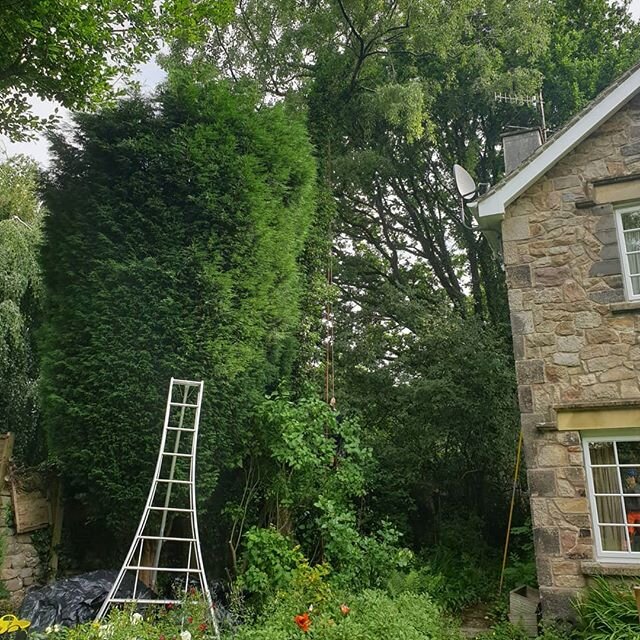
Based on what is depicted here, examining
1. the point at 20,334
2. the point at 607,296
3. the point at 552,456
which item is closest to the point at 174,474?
the point at 552,456

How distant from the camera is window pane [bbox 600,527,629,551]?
19.1 feet

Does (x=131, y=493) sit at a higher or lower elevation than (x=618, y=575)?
higher

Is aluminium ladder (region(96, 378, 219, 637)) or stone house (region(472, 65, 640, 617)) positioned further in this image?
stone house (region(472, 65, 640, 617))

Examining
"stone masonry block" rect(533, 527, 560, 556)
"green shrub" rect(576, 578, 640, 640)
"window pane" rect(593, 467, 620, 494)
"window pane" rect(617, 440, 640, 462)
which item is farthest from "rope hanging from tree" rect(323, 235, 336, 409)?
"green shrub" rect(576, 578, 640, 640)

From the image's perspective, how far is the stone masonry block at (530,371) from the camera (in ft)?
20.9

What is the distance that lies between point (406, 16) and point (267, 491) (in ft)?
29.1

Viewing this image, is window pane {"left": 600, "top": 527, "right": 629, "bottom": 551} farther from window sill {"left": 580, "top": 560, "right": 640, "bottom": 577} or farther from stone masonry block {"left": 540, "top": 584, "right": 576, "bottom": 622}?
stone masonry block {"left": 540, "top": 584, "right": 576, "bottom": 622}

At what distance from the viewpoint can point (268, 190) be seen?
7.16 meters

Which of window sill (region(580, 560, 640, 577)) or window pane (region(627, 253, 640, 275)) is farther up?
window pane (region(627, 253, 640, 275))

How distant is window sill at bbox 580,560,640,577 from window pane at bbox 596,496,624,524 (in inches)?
16.6

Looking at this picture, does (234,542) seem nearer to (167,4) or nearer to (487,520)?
(487,520)

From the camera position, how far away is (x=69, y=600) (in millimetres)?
5230

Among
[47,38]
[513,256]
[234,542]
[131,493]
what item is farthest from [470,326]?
[47,38]

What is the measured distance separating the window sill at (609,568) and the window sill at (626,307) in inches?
103
